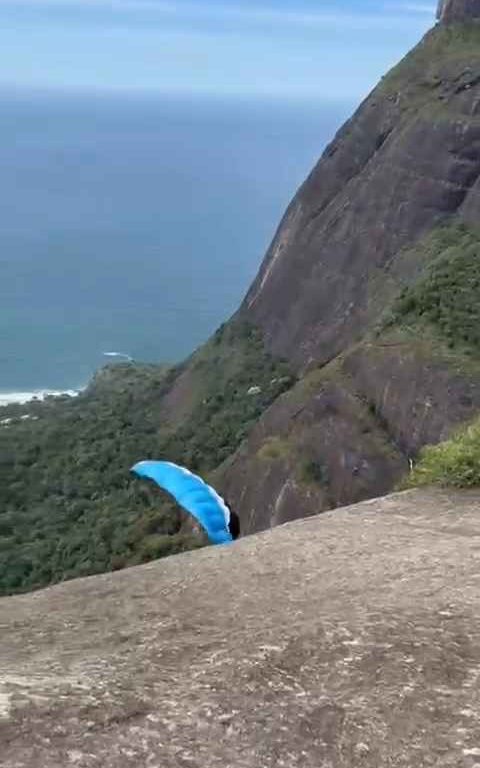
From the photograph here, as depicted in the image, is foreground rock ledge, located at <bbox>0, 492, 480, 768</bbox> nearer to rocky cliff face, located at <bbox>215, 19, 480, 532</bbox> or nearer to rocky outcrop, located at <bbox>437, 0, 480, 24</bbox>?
rocky cliff face, located at <bbox>215, 19, 480, 532</bbox>

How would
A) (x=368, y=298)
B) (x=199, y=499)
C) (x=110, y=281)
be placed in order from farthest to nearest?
1. (x=110, y=281)
2. (x=368, y=298)
3. (x=199, y=499)

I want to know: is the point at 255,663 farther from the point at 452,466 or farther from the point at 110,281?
the point at 110,281

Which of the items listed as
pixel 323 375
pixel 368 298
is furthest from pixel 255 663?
pixel 368 298

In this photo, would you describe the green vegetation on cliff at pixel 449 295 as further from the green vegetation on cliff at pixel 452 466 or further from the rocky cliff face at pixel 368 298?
the green vegetation on cliff at pixel 452 466

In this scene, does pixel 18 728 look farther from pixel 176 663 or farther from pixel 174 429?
pixel 174 429

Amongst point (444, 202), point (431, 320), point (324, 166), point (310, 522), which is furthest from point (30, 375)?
point (310, 522)

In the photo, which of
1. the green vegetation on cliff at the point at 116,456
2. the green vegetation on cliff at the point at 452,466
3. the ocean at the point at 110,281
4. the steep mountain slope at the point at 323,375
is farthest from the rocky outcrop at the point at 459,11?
the ocean at the point at 110,281
